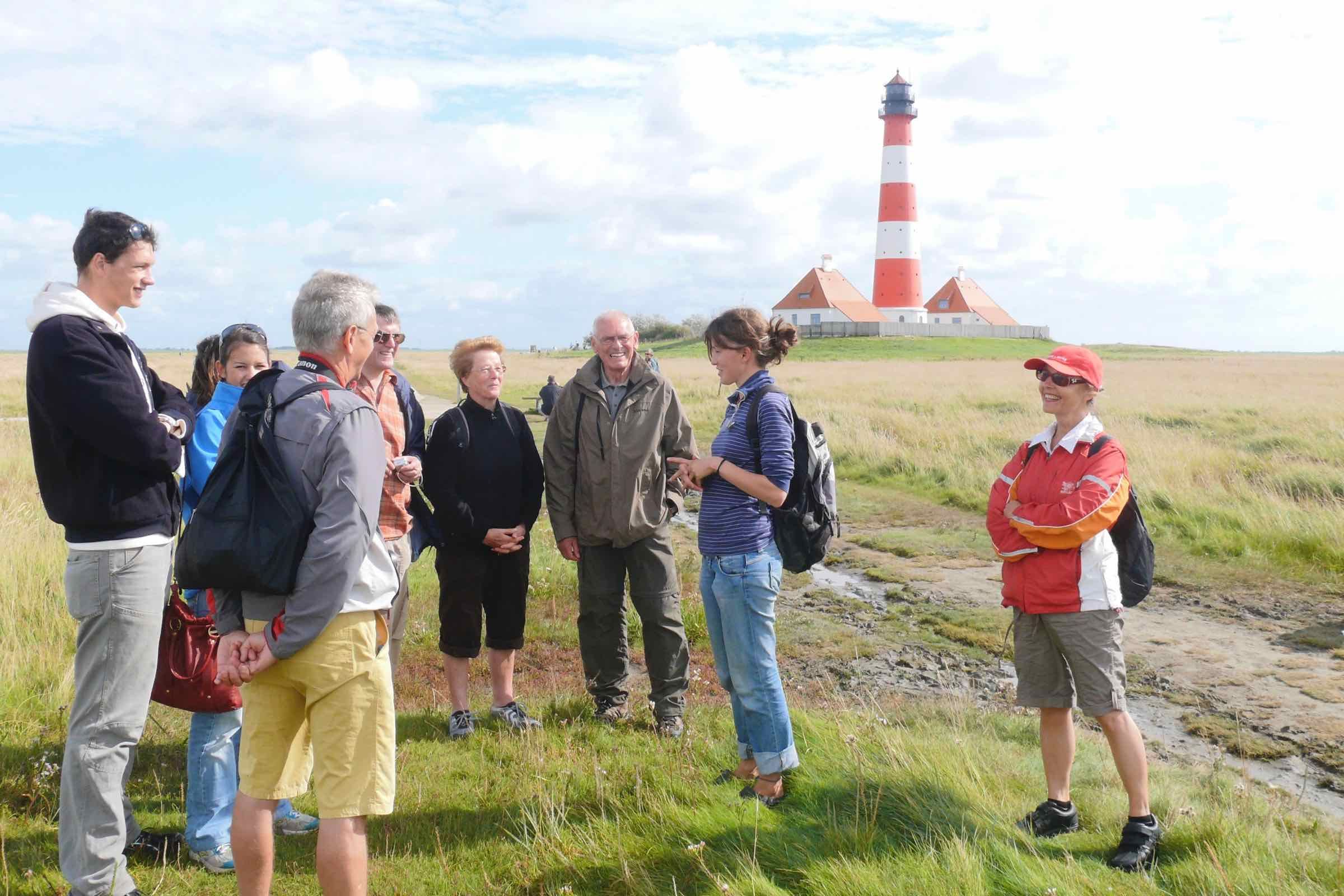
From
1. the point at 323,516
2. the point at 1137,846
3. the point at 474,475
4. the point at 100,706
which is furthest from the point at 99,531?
the point at 1137,846

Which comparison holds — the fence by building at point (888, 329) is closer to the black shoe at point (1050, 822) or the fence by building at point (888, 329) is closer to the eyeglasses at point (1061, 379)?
the eyeglasses at point (1061, 379)

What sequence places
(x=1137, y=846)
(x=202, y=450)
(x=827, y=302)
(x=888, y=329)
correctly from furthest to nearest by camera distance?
(x=827, y=302), (x=888, y=329), (x=202, y=450), (x=1137, y=846)

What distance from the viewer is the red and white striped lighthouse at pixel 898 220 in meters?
60.2

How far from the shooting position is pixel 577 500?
17.0ft

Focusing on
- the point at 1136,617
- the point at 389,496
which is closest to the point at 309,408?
the point at 389,496

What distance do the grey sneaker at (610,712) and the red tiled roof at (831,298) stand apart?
213 feet

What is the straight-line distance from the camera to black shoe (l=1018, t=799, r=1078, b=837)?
11.8 ft

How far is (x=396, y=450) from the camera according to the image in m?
4.74

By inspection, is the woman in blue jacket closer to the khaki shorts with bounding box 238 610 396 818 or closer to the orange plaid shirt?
the orange plaid shirt

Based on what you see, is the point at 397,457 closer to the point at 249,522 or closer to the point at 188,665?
the point at 188,665

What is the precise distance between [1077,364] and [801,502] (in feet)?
3.96

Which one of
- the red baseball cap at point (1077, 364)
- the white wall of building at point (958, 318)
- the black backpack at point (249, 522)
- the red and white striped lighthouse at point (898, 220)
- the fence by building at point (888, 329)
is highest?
the red and white striped lighthouse at point (898, 220)

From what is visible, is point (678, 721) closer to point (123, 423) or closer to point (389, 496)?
point (389, 496)

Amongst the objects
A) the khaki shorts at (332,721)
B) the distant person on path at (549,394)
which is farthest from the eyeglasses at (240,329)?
the distant person on path at (549,394)
